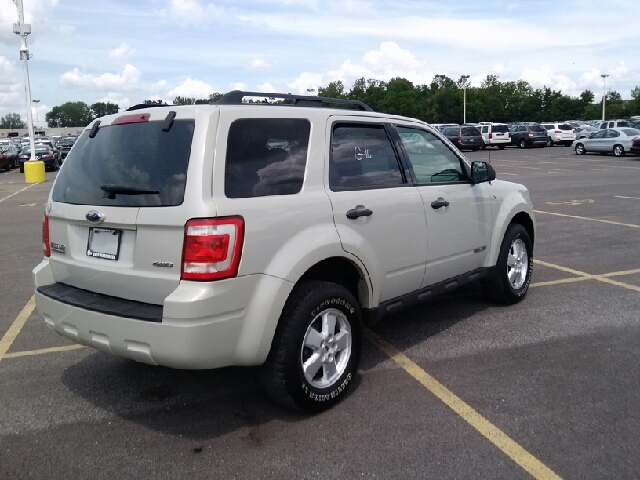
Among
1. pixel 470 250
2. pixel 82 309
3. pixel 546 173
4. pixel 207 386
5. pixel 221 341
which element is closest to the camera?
pixel 221 341

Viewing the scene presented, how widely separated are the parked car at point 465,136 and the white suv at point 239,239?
1419 inches

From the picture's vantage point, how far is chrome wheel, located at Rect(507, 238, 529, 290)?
19.8ft

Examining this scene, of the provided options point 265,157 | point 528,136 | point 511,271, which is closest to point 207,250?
point 265,157

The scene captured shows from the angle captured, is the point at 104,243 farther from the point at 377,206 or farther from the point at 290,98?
the point at 377,206

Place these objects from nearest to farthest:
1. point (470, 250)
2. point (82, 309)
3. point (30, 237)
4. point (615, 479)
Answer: point (615, 479), point (82, 309), point (470, 250), point (30, 237)

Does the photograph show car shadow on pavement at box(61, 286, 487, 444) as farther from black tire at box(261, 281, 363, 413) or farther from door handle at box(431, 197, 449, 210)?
door handle at box(431, 197, 449, 210)

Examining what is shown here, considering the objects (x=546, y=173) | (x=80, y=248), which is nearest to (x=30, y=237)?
(x=80, y=248)

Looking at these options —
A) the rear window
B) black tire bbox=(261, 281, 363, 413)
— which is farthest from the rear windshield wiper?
black tire bbox=(261, 281, 363, 413)

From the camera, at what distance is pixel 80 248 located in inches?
154

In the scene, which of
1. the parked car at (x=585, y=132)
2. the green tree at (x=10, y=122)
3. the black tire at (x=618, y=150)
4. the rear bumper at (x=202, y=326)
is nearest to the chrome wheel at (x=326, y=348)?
the rear bumper at (x=202, y=326)

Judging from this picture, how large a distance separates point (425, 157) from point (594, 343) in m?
2.01

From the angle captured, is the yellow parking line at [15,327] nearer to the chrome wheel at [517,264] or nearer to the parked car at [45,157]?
the chrome wheel at [517,264]

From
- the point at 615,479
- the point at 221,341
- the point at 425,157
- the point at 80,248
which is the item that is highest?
the point at 425,157

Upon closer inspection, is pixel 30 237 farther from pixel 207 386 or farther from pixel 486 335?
pixel 486 335
